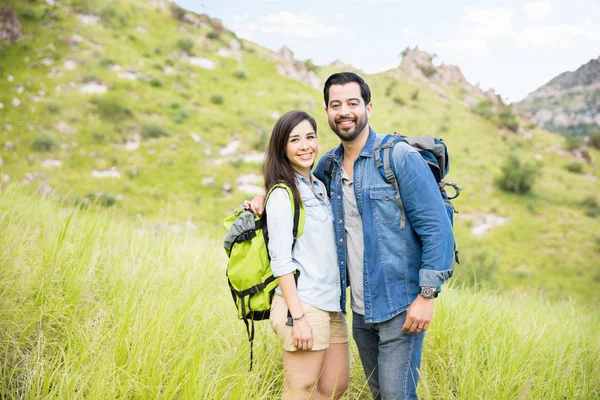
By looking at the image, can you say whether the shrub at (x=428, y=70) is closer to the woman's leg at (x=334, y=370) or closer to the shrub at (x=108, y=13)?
the shrub at (x=108, y=13)

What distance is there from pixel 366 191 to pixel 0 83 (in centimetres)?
1638

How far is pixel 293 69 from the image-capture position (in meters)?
24.4

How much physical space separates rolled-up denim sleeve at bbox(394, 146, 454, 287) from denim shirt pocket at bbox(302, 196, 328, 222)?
0.45m

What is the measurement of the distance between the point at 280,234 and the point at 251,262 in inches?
9.2

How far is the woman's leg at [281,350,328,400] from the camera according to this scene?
208 cm

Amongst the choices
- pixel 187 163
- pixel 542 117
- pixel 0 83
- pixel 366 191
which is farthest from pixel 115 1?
pixel 542 117

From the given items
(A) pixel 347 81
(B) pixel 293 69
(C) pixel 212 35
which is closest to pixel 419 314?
(A) pixel 347 81

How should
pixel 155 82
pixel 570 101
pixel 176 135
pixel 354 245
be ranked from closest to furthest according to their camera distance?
pixel 354 245 < pixel 176 135 < pixel 155 82 < pixel 570 101

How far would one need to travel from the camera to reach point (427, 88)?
32.5 metres

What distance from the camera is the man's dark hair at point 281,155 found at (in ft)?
7.23

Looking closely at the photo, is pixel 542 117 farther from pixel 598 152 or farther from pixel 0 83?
pixel 0 83

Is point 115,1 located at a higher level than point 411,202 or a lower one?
higher

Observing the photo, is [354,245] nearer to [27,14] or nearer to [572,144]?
[27,14]

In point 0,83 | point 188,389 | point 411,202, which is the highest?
point 0,83
